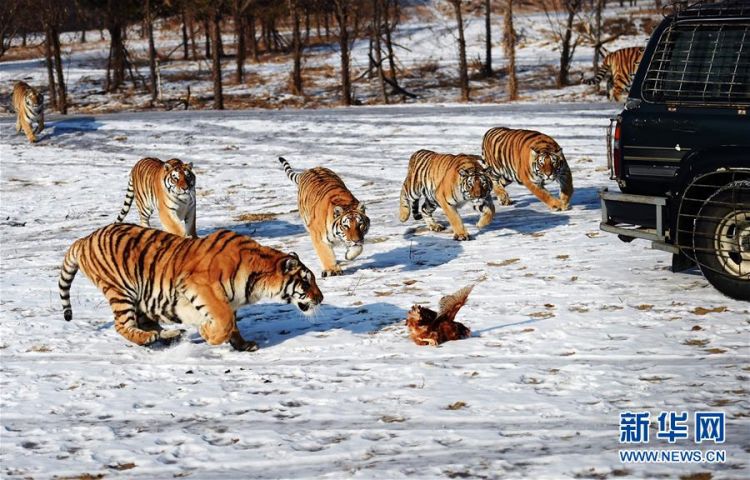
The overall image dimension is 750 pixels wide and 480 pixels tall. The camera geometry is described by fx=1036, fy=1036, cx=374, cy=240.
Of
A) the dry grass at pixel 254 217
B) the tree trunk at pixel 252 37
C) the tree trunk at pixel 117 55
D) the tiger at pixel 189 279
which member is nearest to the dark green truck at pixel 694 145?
the tiger at pixel 189 279

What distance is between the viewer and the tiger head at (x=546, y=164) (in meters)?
12.3

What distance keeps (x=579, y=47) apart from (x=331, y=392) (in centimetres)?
4208

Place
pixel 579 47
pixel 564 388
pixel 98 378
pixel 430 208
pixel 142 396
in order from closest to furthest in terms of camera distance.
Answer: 1. pixel 564 388
2. pixel 142 396
3. pixel 98 378
4. pixel 430 208
5. pixel 579 47

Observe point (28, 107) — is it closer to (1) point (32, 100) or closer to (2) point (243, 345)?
(1) point (32, 100)

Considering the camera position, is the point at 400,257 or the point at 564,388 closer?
the point at 564,388

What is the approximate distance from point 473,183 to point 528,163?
1.58 metres

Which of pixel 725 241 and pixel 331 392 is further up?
pixel 725 241

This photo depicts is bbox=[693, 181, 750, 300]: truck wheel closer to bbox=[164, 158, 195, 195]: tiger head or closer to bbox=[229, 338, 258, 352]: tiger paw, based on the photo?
bbox=[229, 338, 258, 352]: tiger paw

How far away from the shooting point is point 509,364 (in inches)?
283

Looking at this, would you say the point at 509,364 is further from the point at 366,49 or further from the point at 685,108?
the point at 366,49

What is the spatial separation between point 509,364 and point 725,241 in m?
2.05

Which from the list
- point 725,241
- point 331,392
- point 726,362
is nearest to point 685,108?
point 725,241

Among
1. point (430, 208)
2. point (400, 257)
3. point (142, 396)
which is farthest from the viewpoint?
point (430, 208)

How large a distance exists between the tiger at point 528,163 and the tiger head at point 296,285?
472 centimetres
